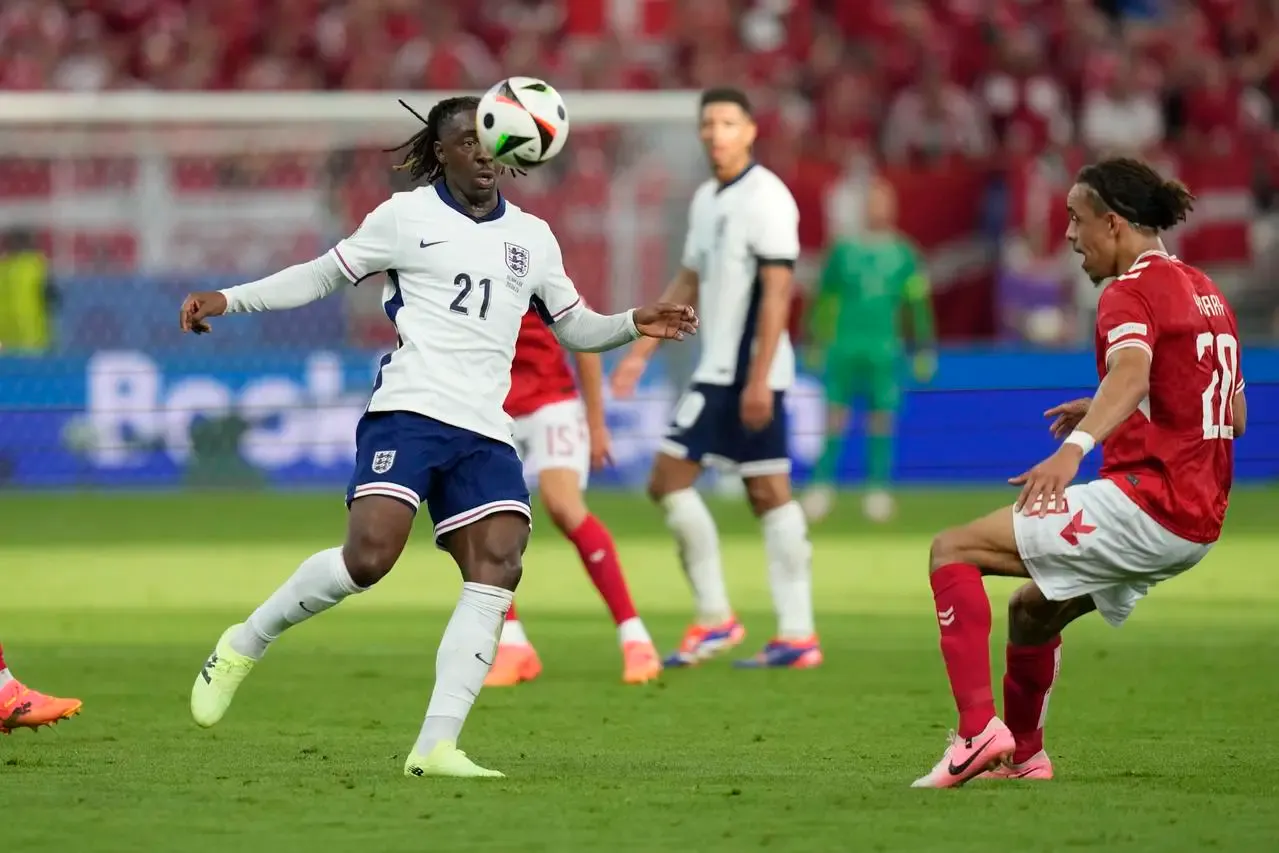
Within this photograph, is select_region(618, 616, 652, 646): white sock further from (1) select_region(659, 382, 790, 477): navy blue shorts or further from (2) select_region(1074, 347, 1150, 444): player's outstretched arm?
(2) select_region(1074, 347, 1150, 444): player's outstretched arm

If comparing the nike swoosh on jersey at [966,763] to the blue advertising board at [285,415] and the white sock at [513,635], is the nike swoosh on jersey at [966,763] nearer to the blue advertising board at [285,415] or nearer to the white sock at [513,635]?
the white sock at [513,635]

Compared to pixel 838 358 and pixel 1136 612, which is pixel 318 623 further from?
pixel 838 358

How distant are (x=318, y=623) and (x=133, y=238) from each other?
882 cm

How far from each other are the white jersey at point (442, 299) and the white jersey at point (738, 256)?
3237mm

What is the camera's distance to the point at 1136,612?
1196 centimetres

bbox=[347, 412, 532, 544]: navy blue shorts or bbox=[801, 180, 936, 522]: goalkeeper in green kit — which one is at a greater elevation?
bbox=[801, 180, 936, 522]: goalkeeper in green kit

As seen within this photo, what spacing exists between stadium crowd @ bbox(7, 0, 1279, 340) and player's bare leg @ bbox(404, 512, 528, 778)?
598 inches

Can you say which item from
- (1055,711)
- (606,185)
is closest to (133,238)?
(606,185)

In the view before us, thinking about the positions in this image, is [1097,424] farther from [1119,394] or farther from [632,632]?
[632,632]

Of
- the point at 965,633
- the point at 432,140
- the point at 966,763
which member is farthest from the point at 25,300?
the point at 966,763

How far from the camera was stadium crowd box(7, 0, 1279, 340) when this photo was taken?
22.1 m

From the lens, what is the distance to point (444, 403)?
6832 millimetres

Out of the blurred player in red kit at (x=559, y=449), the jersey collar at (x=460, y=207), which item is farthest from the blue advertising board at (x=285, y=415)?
the jersey collar at (x=460, y=207)

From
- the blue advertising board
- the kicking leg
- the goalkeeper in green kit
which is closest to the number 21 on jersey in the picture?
the kicking leg
